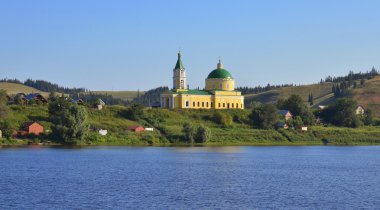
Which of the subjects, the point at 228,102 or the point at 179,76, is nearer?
the point at 179,76

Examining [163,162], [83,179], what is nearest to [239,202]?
[83,179]

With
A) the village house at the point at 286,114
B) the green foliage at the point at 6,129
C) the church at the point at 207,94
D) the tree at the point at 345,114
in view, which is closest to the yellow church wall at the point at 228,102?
the church at the point at 207,94

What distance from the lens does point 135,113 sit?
121m

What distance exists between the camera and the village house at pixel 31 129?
329 feet

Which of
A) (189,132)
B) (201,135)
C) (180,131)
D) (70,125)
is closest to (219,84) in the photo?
(180,131)

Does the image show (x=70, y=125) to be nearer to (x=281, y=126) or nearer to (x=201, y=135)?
(x=201, y=135)

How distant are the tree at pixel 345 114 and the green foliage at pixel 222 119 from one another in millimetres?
25165

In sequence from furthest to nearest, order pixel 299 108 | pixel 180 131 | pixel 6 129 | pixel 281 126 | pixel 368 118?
pixel 368 118 → pixel 299 108 → pixel 281 126 → pixel 180 131 → pixel 6 129

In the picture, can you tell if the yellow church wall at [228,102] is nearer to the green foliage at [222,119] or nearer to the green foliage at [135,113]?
the green foliage at [222,119]

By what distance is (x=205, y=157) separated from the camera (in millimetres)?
83625

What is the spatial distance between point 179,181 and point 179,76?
86350mm

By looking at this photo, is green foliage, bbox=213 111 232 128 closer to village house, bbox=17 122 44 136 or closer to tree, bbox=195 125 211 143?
tree, bbox=195 125 211 143

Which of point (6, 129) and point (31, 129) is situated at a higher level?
point (31, 129)

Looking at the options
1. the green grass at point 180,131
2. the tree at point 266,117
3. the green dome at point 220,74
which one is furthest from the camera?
the green dome at point 220,74
